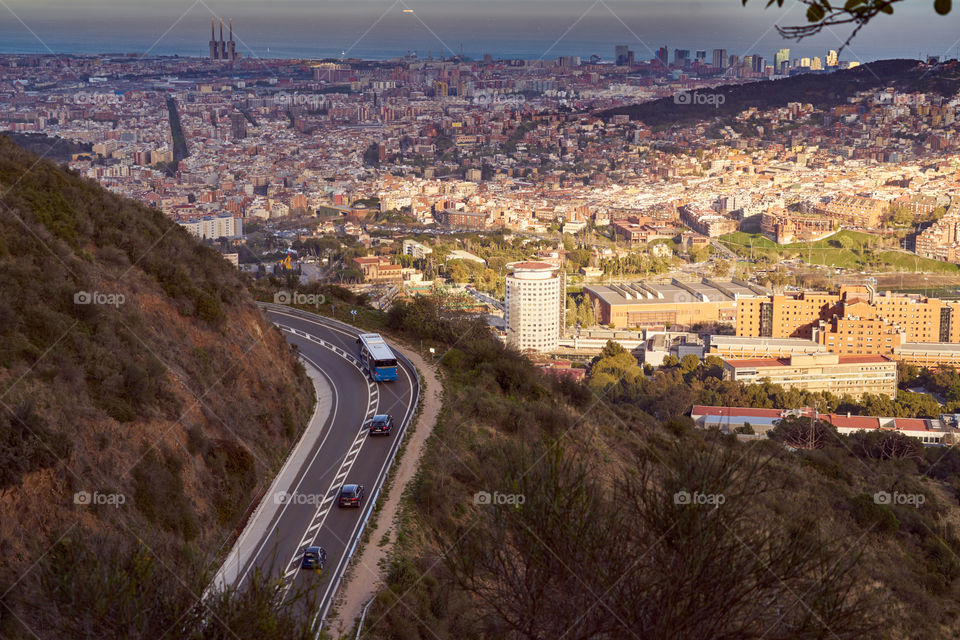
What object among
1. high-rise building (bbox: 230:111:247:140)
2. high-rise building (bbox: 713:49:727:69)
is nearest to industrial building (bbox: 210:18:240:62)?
high-rise building (bbox: 230:111:247:140)

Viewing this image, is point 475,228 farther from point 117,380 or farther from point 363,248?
point 117,380

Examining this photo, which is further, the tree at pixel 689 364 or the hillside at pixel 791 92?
the hillside at pixel 791 92

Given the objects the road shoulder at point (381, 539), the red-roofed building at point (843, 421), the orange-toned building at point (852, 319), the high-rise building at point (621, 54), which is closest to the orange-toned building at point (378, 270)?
the orange-toned building at point (852, 319)

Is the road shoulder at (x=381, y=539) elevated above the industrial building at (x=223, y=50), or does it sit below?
below

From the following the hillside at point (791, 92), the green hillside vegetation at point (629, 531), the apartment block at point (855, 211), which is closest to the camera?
the green hillside vegetation at point (629, 531)

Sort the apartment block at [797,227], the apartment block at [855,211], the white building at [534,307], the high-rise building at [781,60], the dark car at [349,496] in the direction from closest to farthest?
the dark car at [349,496], the white building at [534,307], the apartment block at [797,227], the apartment block at [855,211], the high-rise building at [781,60]

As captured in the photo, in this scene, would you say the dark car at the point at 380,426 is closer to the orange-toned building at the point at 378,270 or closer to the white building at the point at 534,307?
the white building at the point at 534,307

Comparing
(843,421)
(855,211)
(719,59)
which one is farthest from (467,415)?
(719,59)

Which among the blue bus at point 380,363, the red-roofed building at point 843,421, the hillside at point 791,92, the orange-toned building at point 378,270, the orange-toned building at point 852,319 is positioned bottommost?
the red-roofed building at point 843,421
